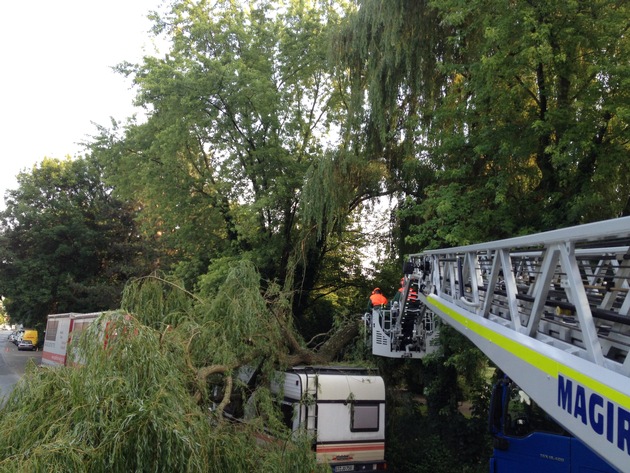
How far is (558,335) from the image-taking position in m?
3.90

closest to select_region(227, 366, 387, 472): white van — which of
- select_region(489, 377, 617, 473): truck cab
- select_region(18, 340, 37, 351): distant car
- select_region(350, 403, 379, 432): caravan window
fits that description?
select_region(350, 403, 379, 432): caravan window

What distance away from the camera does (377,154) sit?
15.0 m

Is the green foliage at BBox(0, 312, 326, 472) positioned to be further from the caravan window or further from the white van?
the caravan window

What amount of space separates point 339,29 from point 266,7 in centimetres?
712

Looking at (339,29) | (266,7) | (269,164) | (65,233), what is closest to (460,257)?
(339,29)

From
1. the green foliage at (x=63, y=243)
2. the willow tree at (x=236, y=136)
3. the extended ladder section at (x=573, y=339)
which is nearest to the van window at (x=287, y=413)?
the extended ladder section at (x=573, y=339)

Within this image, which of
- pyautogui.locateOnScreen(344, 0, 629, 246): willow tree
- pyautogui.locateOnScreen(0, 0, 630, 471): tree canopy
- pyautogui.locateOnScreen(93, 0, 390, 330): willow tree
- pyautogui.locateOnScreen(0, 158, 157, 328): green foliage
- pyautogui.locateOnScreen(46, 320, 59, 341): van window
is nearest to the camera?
pyautogui.locateOnScreen(0, 0, 630, 471): tree canopy

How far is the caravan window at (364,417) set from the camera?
9523 millimetres

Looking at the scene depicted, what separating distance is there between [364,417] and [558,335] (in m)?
6.28

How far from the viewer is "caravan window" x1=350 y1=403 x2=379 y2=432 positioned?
9.52 meters

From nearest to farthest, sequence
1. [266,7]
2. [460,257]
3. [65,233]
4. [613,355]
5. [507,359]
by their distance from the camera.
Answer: [613,355], [507,359], [460,257], [266,7], [65,233]

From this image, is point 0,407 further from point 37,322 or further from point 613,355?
point 37,322

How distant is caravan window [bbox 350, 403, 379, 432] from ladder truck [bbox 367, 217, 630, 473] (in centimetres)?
240

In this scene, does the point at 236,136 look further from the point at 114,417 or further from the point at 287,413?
the point at 114,417
